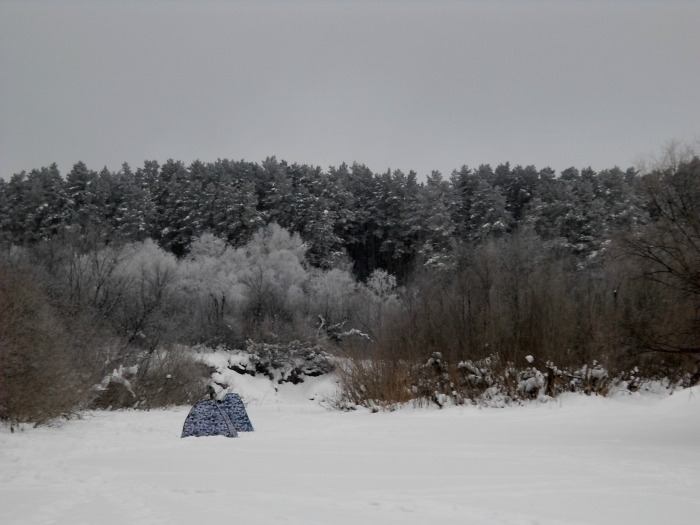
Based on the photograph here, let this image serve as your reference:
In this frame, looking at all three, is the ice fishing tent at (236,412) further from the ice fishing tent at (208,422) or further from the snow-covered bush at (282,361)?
the snow-covered bush at (282,361)

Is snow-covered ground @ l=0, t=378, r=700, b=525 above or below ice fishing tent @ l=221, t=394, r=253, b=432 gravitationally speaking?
above

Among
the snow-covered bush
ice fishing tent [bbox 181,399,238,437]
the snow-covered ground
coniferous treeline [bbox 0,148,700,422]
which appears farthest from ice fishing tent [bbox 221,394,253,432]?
the snow-covered bush

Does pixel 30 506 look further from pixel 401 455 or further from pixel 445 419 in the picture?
pixel 445 419

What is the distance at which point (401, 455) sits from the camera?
1137cm

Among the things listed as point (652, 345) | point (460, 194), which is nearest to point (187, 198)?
point (460, 194)

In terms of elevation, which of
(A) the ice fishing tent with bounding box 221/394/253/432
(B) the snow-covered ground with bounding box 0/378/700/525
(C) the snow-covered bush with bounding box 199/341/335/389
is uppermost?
(B) the snow-covered ground with bounding box 0/378/700/525

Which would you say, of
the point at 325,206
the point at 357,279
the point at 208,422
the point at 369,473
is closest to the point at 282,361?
the point at 325,206

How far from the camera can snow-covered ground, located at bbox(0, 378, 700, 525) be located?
6.61m

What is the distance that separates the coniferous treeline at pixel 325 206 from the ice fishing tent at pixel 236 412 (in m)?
38.1

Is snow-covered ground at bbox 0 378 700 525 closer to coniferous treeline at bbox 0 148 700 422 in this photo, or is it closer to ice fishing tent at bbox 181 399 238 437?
ice fishing tent at bbox 181 399 238 437

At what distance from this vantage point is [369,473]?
365 inches

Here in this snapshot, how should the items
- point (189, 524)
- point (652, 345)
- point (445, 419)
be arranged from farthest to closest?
point (445, 419) < point (652, 345) < point (189, 524)

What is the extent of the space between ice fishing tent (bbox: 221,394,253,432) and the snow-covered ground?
529 mm

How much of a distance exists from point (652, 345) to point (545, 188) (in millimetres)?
48547
